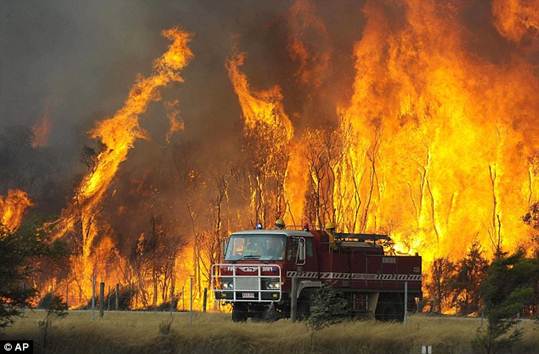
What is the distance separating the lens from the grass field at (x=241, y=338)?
2931cm

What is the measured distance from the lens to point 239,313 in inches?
1503

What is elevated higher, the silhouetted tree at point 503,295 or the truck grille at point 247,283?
the truck grille at point 247,283

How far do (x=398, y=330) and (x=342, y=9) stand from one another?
45.5 metres

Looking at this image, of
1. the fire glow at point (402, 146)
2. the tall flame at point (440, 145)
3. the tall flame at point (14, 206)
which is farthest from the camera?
the tall flame at point (14, 206)

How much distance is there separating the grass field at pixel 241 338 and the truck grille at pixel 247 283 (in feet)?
11.8

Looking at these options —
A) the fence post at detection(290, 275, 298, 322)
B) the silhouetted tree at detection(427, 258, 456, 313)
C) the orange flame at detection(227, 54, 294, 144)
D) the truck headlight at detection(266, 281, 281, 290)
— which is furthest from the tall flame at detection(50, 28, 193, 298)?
the fence post at detection(290, 275, 298, 322)

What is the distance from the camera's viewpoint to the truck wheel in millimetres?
37844

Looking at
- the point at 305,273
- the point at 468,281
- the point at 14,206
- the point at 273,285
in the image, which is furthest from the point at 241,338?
the point at 14,206

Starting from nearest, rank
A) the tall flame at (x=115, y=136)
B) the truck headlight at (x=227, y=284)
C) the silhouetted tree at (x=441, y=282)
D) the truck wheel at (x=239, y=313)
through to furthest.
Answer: the truck wheel at (x=239, y=313) → the truck headlight at (x=227, y=284) → the silhouetted tree at (x=441, y=282) → the tall flame at (x=115, y=136)

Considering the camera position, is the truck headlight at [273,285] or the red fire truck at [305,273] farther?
the red fire truck at [305,273]

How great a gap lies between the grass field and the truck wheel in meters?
3.93

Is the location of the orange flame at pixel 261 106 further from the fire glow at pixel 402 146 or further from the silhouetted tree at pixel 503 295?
the silhouetted tree at pixel 503 295

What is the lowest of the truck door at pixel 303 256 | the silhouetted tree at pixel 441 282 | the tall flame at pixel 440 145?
the truck door at pixel 303 256

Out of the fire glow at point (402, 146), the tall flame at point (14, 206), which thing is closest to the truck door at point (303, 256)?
the fire glow at point (402, 146)
